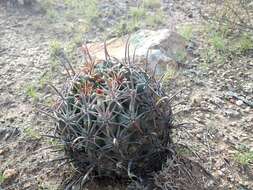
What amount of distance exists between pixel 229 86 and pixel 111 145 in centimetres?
196

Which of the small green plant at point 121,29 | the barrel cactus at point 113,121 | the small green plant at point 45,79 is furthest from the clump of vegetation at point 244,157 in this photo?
the small green plant at point 121,29

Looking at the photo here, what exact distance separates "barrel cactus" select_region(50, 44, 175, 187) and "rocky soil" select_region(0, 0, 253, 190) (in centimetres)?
30

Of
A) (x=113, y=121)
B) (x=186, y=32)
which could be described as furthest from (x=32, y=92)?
(x=186, y=32)

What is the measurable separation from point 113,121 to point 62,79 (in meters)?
1.83

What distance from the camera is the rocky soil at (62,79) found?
127 inches

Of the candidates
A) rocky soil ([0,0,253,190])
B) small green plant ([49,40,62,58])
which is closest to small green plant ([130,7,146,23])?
rocky soil ([0,0,253,190])

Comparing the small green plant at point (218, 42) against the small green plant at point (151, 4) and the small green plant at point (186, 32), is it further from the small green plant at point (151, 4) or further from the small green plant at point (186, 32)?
the small green plant at point (151, 4)

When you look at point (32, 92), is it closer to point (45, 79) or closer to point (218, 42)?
point (45, 79)

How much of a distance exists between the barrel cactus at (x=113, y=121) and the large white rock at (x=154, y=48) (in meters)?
1.42

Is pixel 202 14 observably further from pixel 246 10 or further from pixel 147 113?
pixel 147 113

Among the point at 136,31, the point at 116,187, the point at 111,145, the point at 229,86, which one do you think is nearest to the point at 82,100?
the point at 111,145

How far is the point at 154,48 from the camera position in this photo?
14.5 feet

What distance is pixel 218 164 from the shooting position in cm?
328

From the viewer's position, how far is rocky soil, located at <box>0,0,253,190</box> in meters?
3.24
